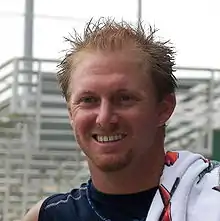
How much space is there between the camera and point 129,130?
91cm

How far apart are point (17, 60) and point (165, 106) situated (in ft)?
14.2

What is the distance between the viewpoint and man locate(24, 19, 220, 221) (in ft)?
2.96

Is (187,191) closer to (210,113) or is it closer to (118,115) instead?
(118,115)

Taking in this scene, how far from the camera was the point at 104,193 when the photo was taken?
3.15 ft

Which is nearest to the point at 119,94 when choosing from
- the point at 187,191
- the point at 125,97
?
the point at 125,97

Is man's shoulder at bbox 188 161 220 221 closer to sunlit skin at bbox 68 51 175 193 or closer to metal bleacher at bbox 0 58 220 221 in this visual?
sunlit skin at bbox 68 51 175 193

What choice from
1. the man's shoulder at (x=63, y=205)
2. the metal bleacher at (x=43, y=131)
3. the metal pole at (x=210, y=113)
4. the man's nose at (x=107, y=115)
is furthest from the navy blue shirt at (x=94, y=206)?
the metal pole at (x=210, y=113)

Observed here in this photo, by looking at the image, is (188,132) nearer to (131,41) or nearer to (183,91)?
(183,91)

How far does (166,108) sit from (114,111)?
0.08 metres

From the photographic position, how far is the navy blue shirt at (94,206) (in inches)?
37.5

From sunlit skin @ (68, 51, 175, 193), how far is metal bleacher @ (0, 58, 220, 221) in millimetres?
4119

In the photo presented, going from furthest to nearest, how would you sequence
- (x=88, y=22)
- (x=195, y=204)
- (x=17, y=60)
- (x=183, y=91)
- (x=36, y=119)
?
1. (x=183, y=91)
2. (x=36, y=119)
3. (x=17, y=60)
4. (x=88, y=22)
5. (x=195, y=204)

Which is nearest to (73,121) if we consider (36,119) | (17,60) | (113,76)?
(113,76)

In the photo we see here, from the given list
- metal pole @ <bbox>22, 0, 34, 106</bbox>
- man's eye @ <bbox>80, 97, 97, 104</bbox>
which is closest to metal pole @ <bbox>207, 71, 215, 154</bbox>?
metal pole @ <bbox>22, 0, 34, 106</bbox>
